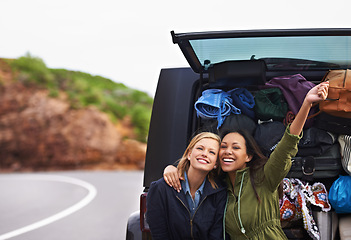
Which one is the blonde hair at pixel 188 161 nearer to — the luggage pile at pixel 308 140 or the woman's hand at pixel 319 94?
the luggage pile at pixel 308 140

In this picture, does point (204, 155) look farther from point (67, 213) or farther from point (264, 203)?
point (67, 213)

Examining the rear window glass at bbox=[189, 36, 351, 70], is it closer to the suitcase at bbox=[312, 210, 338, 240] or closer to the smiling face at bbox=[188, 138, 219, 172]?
the smiling face at bbox=[188, 138, 219, 172]

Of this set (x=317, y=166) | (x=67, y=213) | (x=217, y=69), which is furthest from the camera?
(x=67, y=213)

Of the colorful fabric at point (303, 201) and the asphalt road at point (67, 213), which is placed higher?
the colorful fabric at point (303, 201)

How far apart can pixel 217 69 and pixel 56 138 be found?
1066 inches

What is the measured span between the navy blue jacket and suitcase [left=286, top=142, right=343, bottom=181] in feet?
1.75

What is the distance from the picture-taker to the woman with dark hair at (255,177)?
2.41 m

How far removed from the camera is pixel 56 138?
2869 centimetres

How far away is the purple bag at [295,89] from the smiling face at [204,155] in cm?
61

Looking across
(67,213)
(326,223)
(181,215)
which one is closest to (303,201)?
(326,223)

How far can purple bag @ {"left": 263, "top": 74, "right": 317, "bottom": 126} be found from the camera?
9.14 ft

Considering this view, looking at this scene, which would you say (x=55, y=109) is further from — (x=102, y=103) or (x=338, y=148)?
(x=338, y=148)

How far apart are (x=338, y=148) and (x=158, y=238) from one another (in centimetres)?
126

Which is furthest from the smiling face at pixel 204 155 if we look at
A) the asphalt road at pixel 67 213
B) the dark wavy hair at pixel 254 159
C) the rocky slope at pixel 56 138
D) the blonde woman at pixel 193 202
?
the rocky slope at pixel 56 138
